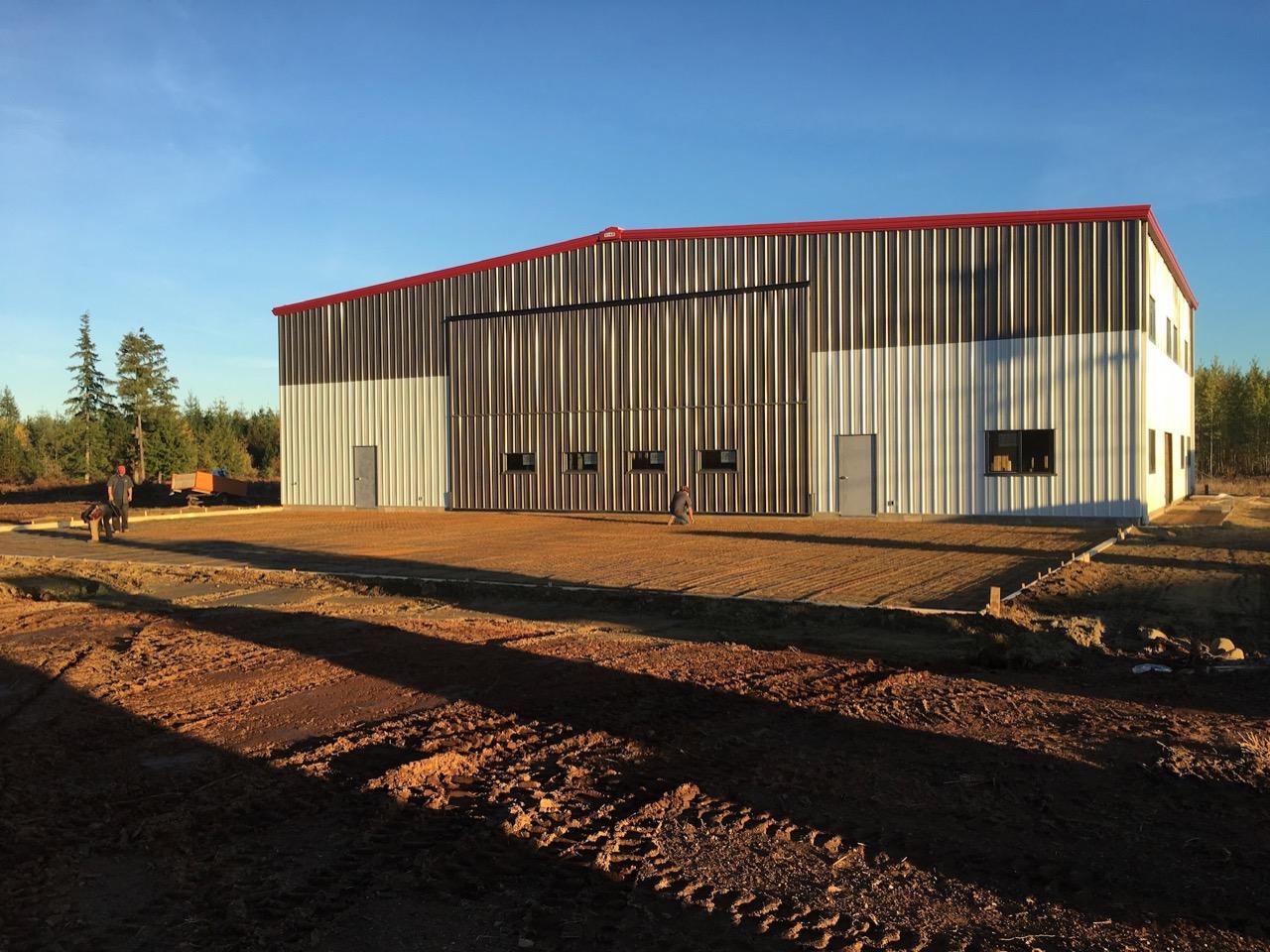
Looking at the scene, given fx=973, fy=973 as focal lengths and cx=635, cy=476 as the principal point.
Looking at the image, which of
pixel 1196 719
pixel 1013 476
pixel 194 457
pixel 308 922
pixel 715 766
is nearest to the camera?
pixel 308 922

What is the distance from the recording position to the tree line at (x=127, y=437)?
207ft

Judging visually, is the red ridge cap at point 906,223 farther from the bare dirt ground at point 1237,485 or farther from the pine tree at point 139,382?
the pine tree at point 139,382

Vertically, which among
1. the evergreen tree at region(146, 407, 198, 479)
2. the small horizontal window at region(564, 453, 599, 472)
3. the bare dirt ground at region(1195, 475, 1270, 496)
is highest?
the evergreen tree at region(146, 407, 198, 479)

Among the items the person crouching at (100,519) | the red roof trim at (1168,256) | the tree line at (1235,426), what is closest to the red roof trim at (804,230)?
the red roof trim at (1168,256)

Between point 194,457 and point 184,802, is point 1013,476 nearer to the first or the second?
point 184,802

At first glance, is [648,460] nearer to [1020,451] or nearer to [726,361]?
[726,361]

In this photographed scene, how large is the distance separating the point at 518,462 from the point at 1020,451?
16424 mm

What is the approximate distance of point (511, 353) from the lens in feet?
112

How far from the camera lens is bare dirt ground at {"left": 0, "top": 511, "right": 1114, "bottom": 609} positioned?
1358 cm

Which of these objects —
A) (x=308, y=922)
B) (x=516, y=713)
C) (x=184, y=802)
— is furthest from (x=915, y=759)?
(x=184, y=802)

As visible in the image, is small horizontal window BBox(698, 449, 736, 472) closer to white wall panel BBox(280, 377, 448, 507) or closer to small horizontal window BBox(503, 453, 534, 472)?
small horizontal window BBox(503, 453, 534, 472)

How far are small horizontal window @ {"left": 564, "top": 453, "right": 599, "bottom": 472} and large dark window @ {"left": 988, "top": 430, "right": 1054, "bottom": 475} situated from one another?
A: 12.6 metres

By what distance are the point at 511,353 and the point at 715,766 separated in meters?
29.3

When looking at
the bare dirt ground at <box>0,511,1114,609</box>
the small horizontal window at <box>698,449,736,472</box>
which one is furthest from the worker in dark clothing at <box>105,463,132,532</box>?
the small horizontal window at <box>698,449,736,472</box>
